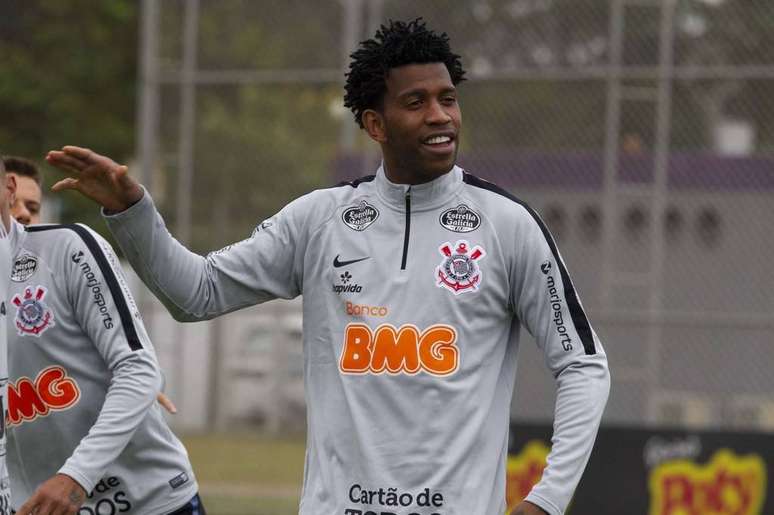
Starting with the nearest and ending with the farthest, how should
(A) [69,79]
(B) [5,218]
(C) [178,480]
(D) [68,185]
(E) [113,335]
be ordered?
(D) [68,185] < (B) [5,218] < (E) [113,335] < (C) [178,480] < (A) [69,79]

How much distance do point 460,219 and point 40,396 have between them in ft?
5.54

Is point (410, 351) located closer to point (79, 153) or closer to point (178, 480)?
point (79, 153)

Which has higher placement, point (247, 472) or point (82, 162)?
point (82, 162)

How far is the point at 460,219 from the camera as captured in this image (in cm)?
466

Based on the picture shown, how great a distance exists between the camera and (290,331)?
19.1 m

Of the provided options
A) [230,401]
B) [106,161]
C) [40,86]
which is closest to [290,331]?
[230,401]

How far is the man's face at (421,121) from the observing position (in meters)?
4.63

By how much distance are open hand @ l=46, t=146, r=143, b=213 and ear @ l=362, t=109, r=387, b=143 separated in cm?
77

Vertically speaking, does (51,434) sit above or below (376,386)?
below

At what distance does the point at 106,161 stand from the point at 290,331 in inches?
586

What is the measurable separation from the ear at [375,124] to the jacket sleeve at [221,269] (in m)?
0.29

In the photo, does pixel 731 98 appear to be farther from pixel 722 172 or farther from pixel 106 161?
pixel 106 161

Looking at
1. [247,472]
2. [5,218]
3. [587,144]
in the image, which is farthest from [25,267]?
[247,472]

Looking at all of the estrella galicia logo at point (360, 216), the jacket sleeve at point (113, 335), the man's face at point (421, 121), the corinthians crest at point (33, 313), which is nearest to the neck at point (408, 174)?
the man's face at point (421, 121)
